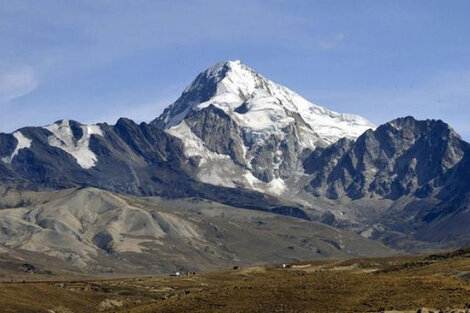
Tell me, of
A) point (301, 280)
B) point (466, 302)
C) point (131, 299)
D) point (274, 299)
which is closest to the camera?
point (466, 302)

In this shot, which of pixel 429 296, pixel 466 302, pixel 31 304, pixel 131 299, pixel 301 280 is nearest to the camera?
pixel 466 302

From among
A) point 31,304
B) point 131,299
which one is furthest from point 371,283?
point 131,299

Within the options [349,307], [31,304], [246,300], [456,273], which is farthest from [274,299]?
[31,304]

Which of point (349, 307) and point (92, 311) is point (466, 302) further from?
point (92, 311)

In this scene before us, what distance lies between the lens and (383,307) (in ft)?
356

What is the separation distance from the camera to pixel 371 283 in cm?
12769

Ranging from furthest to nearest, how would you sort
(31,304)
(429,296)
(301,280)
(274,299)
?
(31,304), (301,280), (274,299), (429,296)

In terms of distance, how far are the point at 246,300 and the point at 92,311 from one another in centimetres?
5226

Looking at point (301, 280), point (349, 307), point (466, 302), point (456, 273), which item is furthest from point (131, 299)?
point (466, 302)

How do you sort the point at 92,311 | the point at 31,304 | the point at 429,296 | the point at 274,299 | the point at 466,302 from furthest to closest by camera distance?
the point at 92,311 < the point at 31,304 < the point at 274,299 < the point at 429,296 < the point at 466,302

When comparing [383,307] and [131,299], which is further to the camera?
[131,299]

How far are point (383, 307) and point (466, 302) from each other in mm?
9411

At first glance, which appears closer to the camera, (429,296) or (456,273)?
(429,296)

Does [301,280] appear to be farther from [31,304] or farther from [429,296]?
[31,304]
